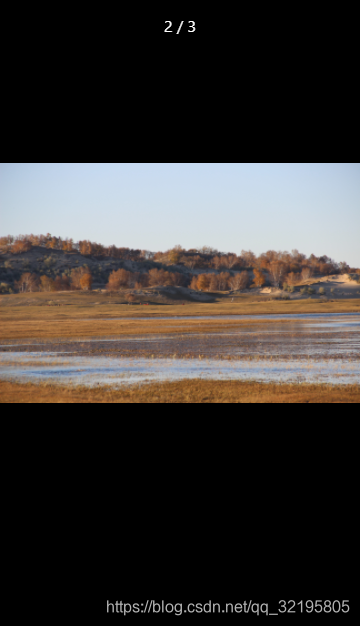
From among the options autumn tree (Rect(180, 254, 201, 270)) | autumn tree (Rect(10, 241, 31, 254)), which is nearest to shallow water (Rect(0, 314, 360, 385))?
autumn tree (Rect(10, 241, 31, 254))

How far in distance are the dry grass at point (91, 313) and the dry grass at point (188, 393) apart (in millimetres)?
17232

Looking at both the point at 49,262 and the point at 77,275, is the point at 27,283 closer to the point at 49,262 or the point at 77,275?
the point at 77,275

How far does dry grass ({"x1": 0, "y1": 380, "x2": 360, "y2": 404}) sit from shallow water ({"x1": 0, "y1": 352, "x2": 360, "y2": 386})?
1.03 meters

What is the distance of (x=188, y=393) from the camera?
43.6ft

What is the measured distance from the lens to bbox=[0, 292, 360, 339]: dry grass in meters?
34.4

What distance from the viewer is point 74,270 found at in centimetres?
10212

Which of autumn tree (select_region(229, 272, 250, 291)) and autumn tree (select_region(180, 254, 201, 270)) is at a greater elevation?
autumn tree (select_region(180, 254, 201, 270))

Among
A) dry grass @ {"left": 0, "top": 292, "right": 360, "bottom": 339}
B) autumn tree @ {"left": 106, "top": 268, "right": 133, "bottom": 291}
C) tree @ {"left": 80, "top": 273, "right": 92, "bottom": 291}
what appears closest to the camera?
dry grass @ {"left": 0, "top": 292, "right": 360, "bottom": 339}

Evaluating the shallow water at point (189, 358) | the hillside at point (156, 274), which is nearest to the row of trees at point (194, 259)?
the hillside at point (156, 274)

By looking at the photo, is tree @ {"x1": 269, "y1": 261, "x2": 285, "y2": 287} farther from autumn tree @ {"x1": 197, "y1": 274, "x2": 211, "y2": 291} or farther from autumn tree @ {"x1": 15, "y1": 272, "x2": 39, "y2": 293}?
autumn tree @ {"x1": 15, "y1": 272, "x2": 39, "y2": 293}

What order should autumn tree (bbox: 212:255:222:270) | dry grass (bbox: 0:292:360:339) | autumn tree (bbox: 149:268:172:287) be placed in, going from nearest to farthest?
dry grass (bbox: 0:292:360:339), autumn tree (bbox: 149:268:172:287), autumn tree (bbox: 212:255:222:270)
